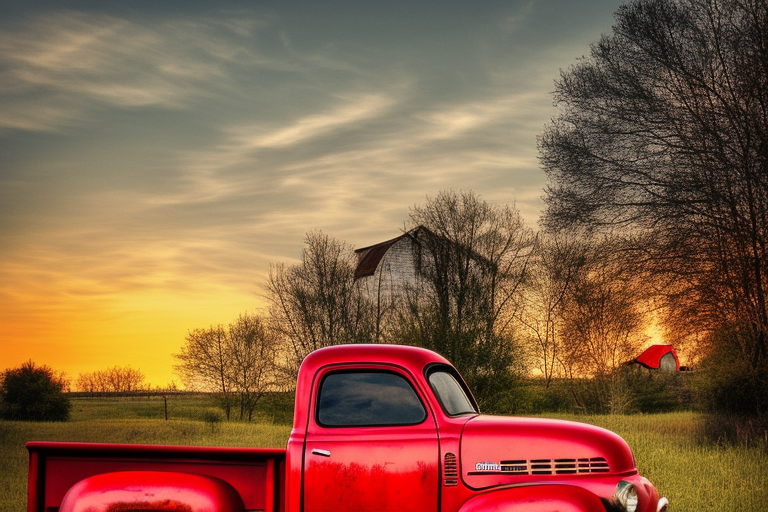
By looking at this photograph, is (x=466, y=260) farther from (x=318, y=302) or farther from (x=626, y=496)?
(x=626, y=496)

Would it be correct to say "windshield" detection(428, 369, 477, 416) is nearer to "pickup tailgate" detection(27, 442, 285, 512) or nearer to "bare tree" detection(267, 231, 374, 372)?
"pickup tailgate" detection(27, 442, 285, 512)

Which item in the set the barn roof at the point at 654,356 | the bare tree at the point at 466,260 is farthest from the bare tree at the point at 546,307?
the barn roof at the point at 654,356

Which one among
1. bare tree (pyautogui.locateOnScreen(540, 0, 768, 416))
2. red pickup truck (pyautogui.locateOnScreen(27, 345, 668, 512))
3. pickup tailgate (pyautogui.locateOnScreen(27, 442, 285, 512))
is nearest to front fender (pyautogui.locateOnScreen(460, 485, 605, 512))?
red pickup truck (pyautogui.locateOnScreen(27, 345, 668, 512))

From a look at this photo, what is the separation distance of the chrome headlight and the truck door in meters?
1.25

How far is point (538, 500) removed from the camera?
4949mm

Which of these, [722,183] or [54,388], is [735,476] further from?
[54,388]

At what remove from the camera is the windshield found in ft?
18.1

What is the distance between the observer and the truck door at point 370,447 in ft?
17.2

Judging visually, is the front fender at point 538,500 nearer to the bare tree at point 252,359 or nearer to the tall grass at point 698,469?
the tall grass at point 698,469

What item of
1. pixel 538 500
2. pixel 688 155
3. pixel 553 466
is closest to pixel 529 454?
pixel 553 466

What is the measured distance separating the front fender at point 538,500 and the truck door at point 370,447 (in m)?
0.37

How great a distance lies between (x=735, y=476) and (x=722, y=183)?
346 inches

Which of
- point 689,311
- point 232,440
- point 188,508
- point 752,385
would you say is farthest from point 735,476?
point 232,440

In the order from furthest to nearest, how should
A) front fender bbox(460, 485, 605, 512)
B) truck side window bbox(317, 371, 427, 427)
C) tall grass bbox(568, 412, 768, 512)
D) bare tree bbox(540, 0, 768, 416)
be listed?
1. bare tree bbox(540, 0, 768, 416)
2. tall grass bbox(568, 412, 768, 512)
3. truck side window bbox(317, 371, 427, 427)
4. front fender bbox(460, 485, 605, 512)
